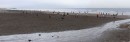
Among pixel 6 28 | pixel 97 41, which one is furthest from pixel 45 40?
pixel 6 28

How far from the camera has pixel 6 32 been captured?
31734mm

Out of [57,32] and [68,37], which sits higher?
[68,37]

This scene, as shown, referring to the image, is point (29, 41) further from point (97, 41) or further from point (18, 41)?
point (97, 41)

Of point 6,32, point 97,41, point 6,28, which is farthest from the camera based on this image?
Result: point 6,28

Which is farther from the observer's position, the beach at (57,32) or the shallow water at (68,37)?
the beach at (57,32)

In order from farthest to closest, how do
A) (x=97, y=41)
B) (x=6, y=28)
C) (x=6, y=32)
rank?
(x=6, y=28)
(x=6, y=32)
(x=97, y=41)

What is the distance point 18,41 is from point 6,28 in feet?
33.7

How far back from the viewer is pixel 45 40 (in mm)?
25891

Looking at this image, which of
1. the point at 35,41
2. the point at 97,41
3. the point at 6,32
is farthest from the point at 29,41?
the point at 6,32

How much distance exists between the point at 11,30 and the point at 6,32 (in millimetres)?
1666

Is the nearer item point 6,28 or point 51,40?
point 51,40

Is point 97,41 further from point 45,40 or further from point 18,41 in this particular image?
point 18,41

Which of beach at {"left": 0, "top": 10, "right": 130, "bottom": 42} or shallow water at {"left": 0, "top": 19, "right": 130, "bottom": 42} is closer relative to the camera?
shallow water at {"left": 0, "top": 19, "right": 130, "bottom": 42}

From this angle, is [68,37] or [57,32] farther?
[57,32]
